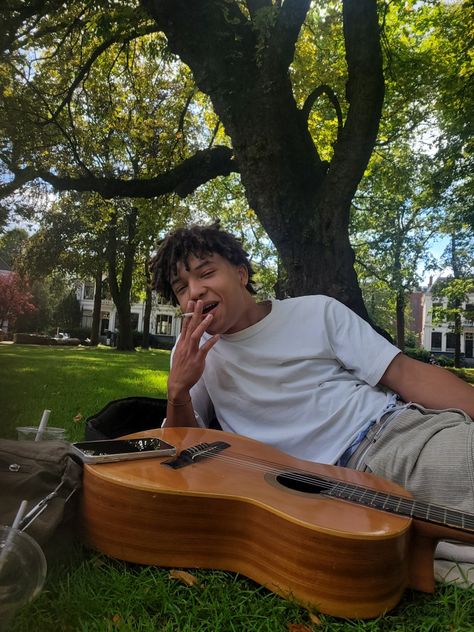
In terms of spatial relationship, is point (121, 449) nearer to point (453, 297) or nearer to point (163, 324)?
point (453, 297)

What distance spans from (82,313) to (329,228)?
32.7 meters

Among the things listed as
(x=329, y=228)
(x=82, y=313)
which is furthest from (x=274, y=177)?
(x=82, y=313)

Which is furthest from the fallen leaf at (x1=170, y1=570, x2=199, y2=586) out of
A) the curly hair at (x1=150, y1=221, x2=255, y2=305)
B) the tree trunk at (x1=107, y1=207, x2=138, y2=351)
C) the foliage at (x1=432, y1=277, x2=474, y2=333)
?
the foliage at (x1=432, y1=277, x2=474, y2=333)

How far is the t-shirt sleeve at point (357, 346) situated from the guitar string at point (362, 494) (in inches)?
21.7

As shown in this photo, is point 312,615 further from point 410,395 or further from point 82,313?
point 82,313

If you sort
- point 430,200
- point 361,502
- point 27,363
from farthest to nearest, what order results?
1. point 430,200
2. point 27,363
3. point 361,502

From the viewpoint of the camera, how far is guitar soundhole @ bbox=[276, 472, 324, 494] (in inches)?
59.3

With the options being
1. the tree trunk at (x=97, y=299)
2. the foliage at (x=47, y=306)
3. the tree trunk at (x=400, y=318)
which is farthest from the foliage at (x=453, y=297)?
the foliage at (x=47, y=306)

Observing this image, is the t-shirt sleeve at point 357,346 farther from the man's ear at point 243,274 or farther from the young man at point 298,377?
the man's ear at point 243,274

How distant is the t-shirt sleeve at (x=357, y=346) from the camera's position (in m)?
1.94

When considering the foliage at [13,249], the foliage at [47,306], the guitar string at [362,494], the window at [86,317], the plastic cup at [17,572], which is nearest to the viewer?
the plastic cup at [17,572]

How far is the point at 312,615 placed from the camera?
121cm

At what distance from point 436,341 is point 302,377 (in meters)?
50.3

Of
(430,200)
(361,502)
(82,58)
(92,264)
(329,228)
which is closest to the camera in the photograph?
(361,502)
